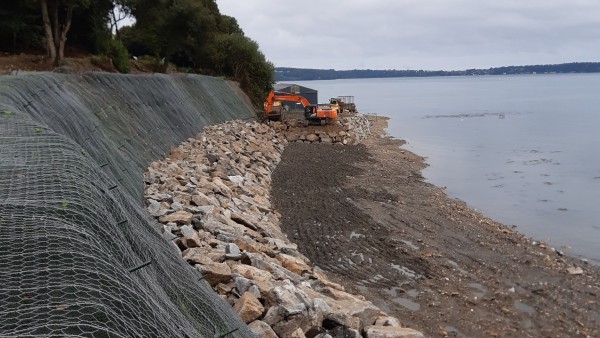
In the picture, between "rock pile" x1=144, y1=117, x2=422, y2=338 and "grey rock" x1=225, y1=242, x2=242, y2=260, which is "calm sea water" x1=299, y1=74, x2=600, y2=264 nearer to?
"rock pile" x1=144, y1=117, x2=422, y2=338

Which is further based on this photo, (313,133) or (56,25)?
(313,133)

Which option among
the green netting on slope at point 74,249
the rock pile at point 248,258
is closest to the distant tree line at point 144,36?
the rock pile at point 248,258

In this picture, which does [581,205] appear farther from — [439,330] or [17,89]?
[17,89]

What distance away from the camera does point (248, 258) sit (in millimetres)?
7512

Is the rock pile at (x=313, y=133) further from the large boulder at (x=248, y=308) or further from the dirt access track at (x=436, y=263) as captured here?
the large boulder at (x=248, y=308)

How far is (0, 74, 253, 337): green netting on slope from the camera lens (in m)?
2.99

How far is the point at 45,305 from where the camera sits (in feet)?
9.74

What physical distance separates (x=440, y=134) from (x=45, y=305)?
4890cm

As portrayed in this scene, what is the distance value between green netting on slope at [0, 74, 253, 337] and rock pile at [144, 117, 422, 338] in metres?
0.56

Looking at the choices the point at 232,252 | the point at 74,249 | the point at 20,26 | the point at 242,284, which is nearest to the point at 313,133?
the point at 20,26

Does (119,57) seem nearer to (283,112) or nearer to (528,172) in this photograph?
(283,112)

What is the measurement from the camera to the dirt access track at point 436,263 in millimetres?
9297

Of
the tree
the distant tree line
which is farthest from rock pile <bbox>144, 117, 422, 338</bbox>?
the distant tree line

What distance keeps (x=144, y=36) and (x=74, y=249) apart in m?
42.6
